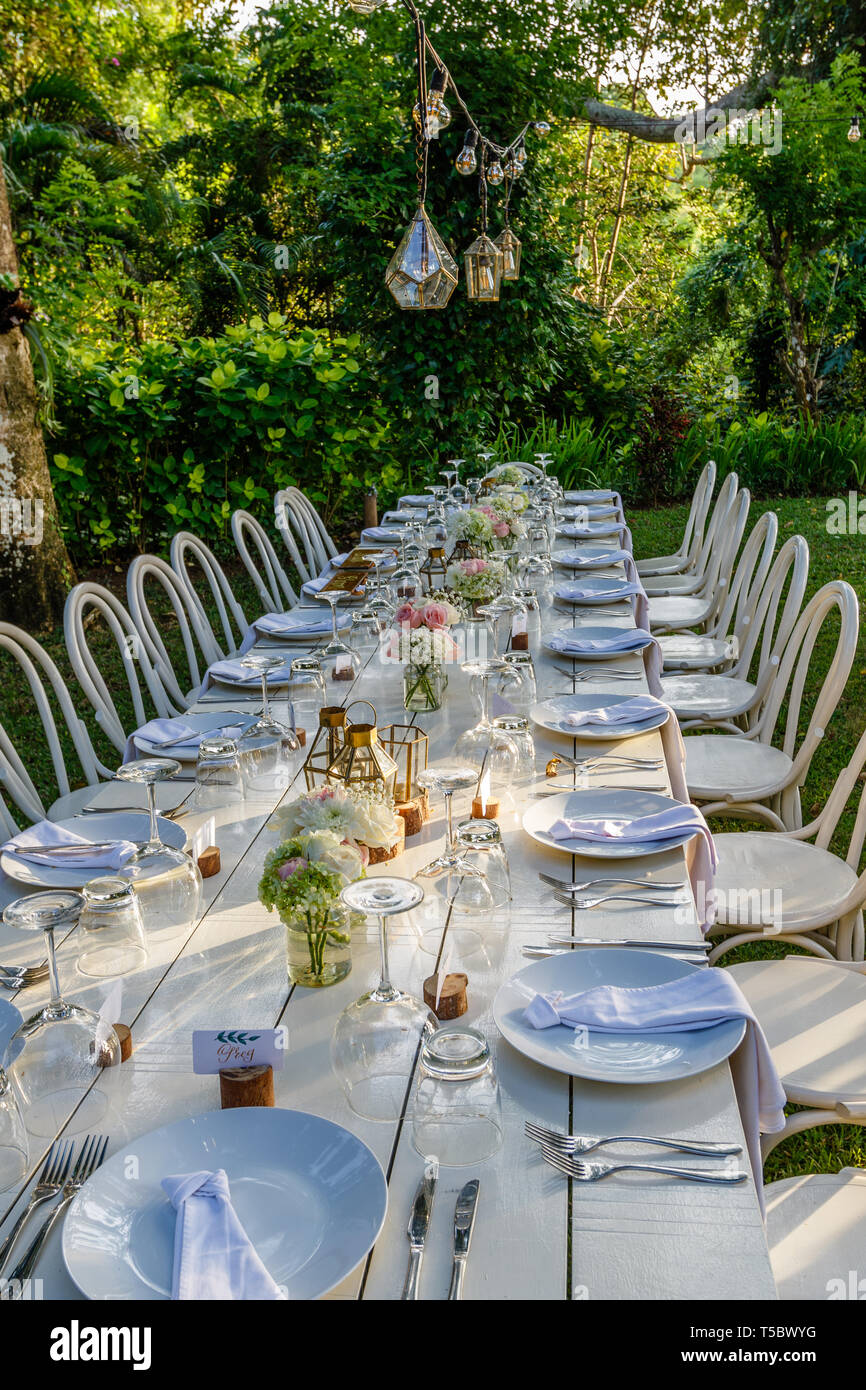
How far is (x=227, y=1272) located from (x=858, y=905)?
5.82 ft

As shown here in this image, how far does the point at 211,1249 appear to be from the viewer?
114 cm

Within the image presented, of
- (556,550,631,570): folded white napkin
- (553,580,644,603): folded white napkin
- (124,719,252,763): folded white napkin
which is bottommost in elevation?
(124,719,252,763): folded white napkin

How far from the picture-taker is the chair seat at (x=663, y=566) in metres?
6.29

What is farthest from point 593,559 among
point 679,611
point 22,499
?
point 22,499

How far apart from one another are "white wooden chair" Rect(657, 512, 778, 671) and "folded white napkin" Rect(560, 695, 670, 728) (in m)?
1.73

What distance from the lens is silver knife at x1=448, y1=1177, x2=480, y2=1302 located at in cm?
112

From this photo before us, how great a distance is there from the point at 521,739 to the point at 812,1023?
0.81 metres

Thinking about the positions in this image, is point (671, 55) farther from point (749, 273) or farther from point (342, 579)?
point (342, 579)

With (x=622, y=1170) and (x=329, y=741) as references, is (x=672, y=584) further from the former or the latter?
(x=622, y=1170)

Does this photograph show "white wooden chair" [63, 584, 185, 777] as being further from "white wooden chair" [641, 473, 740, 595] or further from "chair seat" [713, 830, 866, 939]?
"white wooden chair" [641, 473, 740, 595]

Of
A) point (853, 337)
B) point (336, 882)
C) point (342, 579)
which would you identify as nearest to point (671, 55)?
point (853, 337)

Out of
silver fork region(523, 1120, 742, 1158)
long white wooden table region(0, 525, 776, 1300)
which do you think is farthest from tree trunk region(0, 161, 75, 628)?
silver fork region(523, 1120, 742, 1158)

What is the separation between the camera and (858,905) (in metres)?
2.46

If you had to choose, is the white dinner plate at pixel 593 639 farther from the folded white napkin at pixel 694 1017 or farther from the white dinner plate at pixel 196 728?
the folded white napkin at pixel 694 1017
